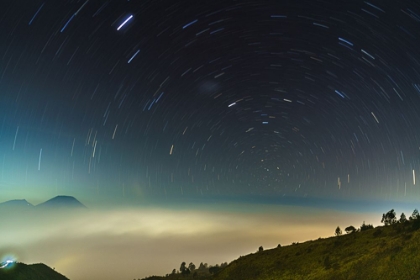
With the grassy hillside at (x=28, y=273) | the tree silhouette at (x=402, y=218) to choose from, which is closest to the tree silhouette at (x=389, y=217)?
the tree silhouette at (x=402, y=218)

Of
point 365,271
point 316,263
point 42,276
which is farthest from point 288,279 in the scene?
point 42,276

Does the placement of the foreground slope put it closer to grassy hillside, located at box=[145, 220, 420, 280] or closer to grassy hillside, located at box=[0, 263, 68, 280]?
grassy hillside, located at box=[145, 220, 420, 280]

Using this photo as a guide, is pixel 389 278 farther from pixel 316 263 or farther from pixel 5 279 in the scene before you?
pixel 5 279

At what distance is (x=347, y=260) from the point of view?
35656 mm

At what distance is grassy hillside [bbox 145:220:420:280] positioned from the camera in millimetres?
26266

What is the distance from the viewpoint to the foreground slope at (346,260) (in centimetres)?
2627

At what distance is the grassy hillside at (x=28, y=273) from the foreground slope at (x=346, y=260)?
47.1m

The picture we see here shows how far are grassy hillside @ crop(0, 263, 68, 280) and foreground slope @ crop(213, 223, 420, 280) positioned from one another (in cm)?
4711

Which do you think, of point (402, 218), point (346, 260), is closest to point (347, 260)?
point (346, 260)

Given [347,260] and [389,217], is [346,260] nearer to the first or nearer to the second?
[347,260]

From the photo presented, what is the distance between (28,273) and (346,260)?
244ft

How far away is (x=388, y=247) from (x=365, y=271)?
6.93 meters

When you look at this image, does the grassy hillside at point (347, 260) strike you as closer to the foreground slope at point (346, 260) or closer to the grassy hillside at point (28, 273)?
the foreground slope at point (346, 260)

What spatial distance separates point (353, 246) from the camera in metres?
42.4
